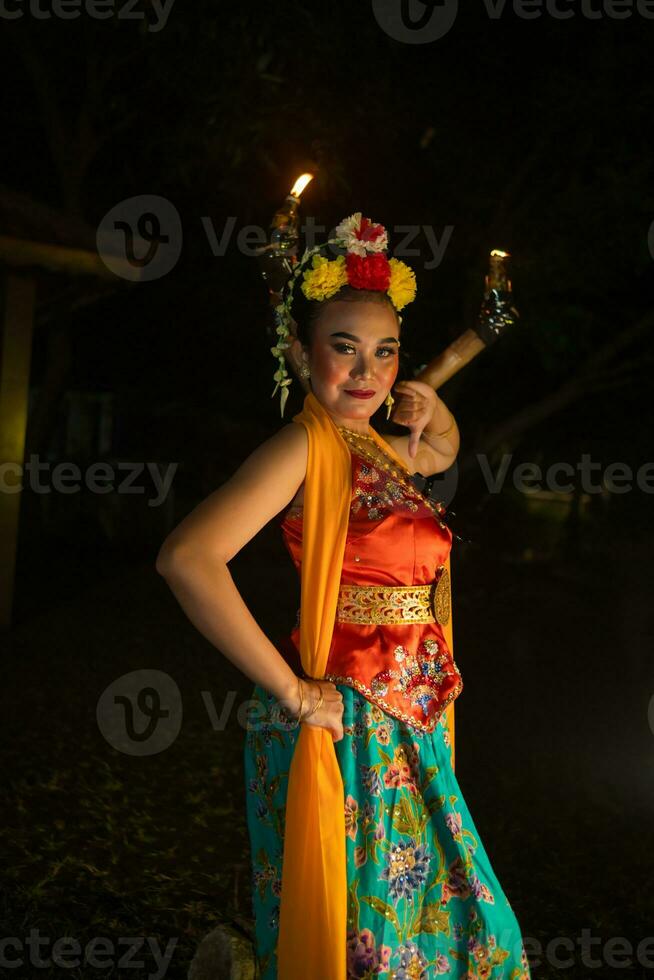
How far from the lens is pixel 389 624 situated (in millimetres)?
2117

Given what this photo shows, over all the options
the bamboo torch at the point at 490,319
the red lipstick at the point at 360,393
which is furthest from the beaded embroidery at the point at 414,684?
the bamboo torch at the point at 490,319

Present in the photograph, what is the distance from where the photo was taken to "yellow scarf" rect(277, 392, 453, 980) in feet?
6.24

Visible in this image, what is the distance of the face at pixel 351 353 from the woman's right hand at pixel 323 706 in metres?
0.62

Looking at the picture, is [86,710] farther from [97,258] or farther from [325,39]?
[325,39]

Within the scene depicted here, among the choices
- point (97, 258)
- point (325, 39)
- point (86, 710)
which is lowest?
point (86, 710)

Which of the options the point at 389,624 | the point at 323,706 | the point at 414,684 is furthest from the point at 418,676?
the point at 323,706

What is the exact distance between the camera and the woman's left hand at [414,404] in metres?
2.35

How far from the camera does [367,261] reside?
7.18 feet

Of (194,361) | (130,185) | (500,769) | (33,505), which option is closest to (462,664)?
(500,769)

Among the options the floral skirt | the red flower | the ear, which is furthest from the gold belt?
the red flower

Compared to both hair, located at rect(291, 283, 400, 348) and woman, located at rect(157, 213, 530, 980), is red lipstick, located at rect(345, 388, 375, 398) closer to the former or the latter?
woman, located at rect(157, 213, 530, 980)

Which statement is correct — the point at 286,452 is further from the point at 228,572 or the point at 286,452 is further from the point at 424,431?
the point at 424,431

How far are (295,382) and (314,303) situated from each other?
395cm

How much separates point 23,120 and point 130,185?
1270 mm
